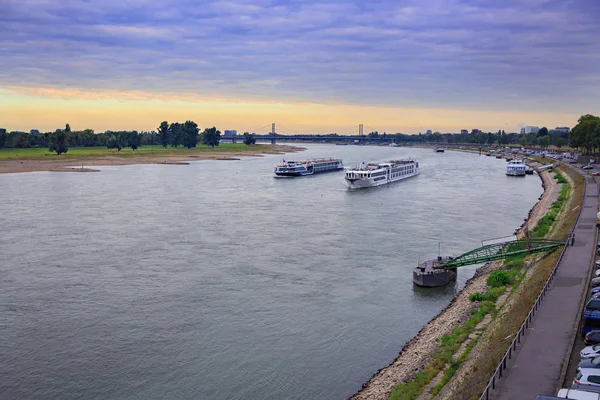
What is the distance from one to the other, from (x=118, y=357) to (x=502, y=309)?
13739mm

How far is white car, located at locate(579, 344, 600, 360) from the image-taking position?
46.3 ft

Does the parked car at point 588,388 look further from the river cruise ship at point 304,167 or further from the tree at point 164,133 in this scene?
the tree at point 164,133

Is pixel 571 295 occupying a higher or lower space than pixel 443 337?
higher

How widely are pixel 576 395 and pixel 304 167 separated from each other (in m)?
84.3

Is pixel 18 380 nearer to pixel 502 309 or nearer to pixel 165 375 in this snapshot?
pixel 165 375

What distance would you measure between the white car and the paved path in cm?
44

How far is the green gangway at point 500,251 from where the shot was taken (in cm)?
2784

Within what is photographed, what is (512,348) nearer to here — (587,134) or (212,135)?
(587,134)

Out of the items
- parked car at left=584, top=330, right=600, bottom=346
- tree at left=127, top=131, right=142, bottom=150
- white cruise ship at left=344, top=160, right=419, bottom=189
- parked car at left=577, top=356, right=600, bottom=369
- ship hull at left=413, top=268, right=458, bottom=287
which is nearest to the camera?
parked car at left=577, top=356, right=600, bottom=369

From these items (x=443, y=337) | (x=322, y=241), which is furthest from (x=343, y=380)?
(x=322, y=241)

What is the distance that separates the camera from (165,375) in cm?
1812

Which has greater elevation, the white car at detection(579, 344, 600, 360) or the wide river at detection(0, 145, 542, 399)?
the white car at detection(579, 344, 600, 360)

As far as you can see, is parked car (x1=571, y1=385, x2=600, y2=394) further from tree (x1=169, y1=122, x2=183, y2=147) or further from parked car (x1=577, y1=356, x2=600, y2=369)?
tree (x1=169, y1=122, x2=183, y2=147)

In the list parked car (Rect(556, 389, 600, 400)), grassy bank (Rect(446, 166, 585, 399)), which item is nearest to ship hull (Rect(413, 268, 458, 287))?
grassy bank (Rect(446, 166, 585, 399))
